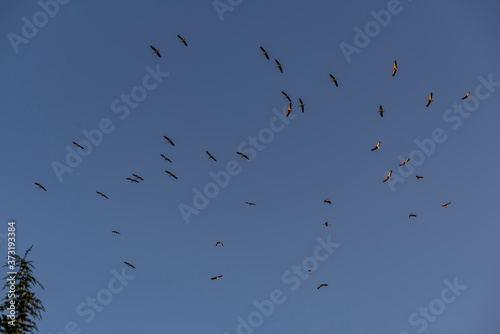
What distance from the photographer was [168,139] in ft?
102

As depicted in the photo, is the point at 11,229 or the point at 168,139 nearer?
the point at 11,229

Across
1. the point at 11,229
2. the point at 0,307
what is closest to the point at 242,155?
the point at 11,229

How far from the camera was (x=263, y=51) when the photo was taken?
29391 mm

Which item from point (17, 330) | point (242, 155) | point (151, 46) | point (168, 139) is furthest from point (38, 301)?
point (151, 46)

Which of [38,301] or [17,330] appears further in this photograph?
[38,301]

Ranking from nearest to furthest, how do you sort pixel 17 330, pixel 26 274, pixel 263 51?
1. pixel 17 330
2. pixel 26 274
3. pixel 263 51

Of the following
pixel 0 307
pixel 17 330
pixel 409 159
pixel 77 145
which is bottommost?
pixel 409 159

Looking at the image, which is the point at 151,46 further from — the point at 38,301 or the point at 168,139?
the point at 38,301

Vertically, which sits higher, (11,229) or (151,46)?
(151,46)

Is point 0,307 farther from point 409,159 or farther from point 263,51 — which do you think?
point 409,159

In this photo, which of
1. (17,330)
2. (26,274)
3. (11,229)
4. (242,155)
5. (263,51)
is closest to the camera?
(17,330)

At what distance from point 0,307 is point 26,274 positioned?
1.82 m

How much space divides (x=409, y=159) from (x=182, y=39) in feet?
90.1

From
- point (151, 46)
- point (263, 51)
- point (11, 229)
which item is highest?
point (151, 46)
